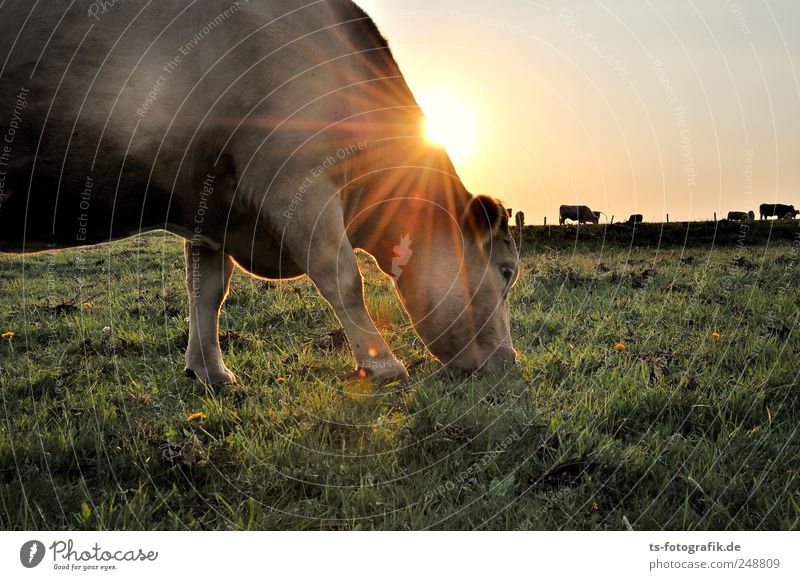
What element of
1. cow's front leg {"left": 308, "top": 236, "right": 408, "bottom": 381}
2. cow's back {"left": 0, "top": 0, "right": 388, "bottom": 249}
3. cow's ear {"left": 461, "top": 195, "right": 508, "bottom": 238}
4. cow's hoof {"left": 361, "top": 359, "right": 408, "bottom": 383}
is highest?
cow's back {"left": 0, "top": 0, "right": 388, "bottom": 249}

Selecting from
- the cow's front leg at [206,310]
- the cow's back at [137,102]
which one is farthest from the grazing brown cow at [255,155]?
the cow's front leg at [206,310]

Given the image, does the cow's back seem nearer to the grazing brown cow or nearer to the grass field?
the grazing brown cow

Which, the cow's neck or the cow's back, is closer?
the cow's back

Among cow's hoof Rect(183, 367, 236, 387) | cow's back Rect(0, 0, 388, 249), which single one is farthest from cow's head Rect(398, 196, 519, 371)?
cow's hoof Rect(183, 367, 236, 387)

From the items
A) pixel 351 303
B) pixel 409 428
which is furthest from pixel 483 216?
pixel 409 428

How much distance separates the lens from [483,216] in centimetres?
524

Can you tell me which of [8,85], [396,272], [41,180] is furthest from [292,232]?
[8,85]

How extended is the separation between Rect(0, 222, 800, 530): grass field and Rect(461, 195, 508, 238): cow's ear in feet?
3.82

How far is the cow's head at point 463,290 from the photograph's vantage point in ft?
17.1

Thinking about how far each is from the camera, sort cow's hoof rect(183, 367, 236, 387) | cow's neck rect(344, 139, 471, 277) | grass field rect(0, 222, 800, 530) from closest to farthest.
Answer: grass field rect(0, 222, 800, 530)
cow's neck rect(344, 139, 471, 277)
cow's hoof rect(183, 367, 236, 387)

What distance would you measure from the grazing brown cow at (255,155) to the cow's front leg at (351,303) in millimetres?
11

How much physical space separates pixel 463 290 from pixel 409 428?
151cm

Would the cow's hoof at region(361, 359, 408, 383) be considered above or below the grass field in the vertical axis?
above

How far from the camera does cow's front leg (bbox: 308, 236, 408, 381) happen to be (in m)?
4.63
